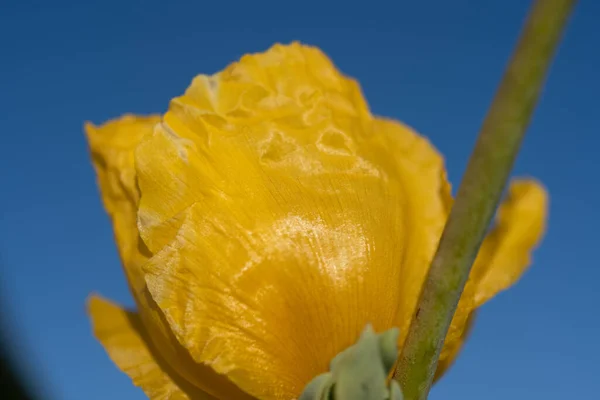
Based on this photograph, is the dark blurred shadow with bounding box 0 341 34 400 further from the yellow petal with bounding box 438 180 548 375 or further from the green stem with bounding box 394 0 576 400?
the green stem with bounding box 394 0 576 400

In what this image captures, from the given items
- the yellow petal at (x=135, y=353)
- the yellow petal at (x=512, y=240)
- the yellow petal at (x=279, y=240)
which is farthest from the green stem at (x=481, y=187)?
the yellow petal at (x=135, y=353)

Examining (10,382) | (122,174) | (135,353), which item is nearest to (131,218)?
(122,174)

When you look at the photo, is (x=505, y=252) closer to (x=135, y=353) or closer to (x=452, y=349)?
(x=452, y=349)

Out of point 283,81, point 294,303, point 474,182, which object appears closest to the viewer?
point 474,182

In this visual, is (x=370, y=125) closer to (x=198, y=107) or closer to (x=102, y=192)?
(x=198, y=107)

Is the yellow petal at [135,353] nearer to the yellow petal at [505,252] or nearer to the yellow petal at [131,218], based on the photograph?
the yellow petal at [131,218]

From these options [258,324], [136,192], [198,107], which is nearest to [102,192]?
[136,192]

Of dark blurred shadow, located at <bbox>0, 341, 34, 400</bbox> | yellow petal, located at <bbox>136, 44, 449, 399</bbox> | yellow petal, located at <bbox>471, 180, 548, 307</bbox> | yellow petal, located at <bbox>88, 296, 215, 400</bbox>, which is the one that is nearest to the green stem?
yellow petal, located at <bbox>136, 44, 449, 399</bbox>
